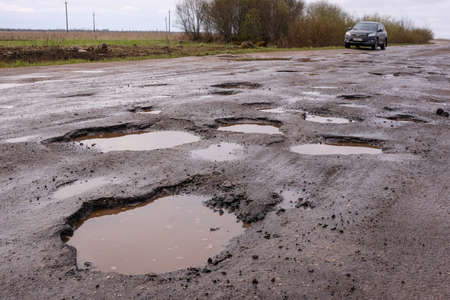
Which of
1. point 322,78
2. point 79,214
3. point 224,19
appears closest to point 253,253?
point 79,214

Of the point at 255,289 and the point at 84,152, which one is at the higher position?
the point at 84,152

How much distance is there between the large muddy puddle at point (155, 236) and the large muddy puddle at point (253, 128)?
2.47 meters

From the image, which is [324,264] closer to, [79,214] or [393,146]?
[79,214]

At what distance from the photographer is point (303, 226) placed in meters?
3.05

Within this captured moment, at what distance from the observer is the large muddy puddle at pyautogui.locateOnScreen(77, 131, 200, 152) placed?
5.18 meters

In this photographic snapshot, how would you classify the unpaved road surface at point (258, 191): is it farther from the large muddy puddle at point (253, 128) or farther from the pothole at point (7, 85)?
the pothole at point (7, 85)

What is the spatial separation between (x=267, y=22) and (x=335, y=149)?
3527cm

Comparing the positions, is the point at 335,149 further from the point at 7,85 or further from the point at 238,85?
the point at 7,85

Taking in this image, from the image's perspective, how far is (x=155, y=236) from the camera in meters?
3.02

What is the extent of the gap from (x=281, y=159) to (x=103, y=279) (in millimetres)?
2616

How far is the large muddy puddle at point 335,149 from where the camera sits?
4.94 metres

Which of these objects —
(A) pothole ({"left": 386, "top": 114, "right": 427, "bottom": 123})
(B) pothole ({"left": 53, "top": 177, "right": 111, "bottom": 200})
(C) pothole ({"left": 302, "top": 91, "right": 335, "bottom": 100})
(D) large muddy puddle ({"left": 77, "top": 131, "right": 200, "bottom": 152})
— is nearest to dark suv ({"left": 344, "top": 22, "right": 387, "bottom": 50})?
(C) pothole ({"left": 302, "top": 91, "right": 335, "bottom": 100})

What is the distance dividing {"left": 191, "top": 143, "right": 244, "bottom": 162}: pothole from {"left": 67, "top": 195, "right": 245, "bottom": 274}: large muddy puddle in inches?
43.3

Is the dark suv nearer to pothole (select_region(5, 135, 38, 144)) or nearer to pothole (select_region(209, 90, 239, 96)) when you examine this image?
pothole (select_region(209, 90, 239, 96))
